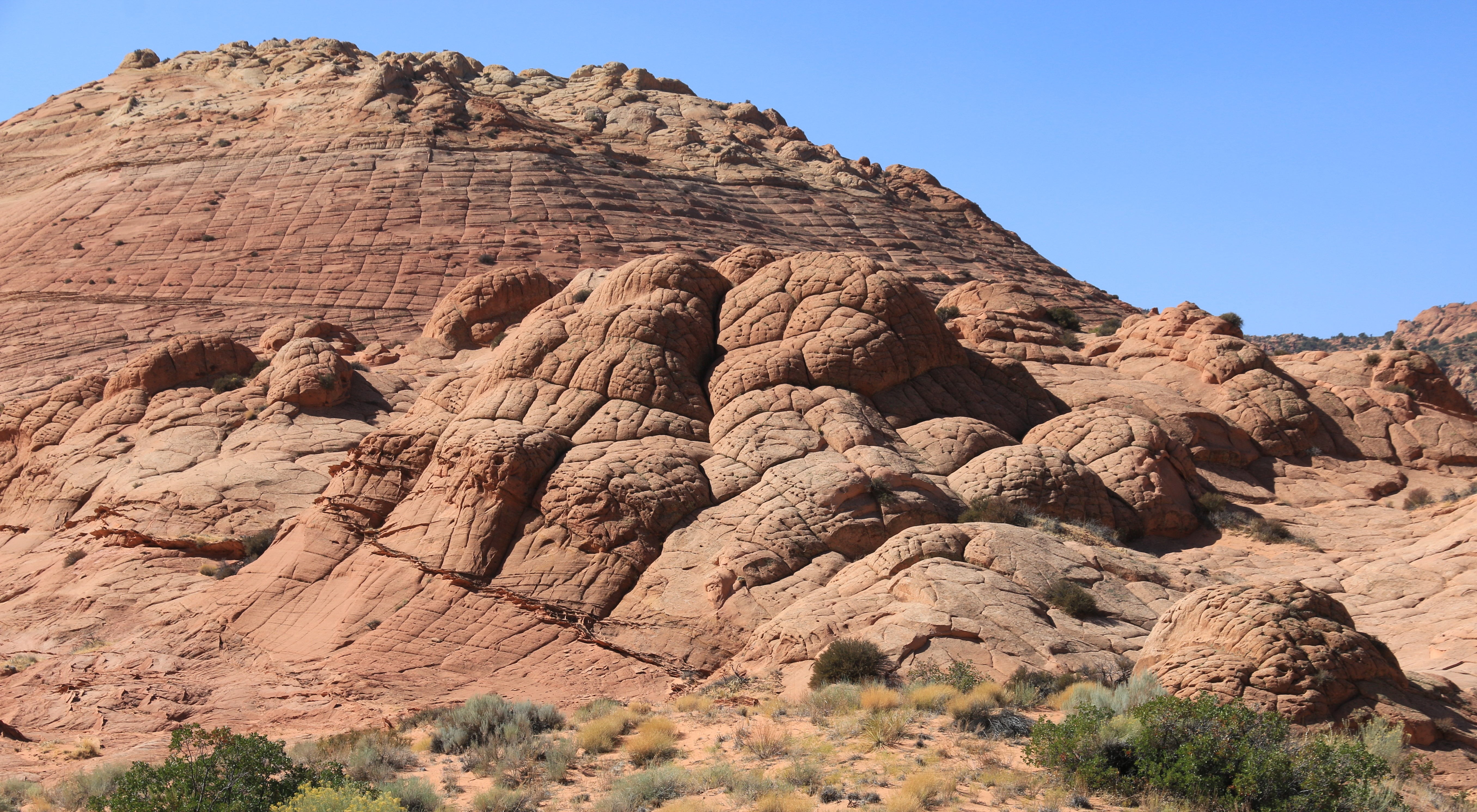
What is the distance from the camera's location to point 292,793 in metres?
8.69

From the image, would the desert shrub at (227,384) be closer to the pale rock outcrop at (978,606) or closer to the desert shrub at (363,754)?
the desert shrub at (363,754)

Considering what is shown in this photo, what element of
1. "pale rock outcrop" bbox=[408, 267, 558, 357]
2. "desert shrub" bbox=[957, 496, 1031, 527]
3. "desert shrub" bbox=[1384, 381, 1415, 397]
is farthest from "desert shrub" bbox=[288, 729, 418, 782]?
"desert shrub" bbox=[1384, 381, 1415, 397]

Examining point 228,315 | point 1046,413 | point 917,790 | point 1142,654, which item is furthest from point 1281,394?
point 228,315

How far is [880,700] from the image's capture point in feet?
34.8

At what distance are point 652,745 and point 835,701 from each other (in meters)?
1.95

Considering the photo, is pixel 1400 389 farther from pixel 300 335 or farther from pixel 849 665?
pixel 300 335

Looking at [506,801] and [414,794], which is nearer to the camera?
[506,801]

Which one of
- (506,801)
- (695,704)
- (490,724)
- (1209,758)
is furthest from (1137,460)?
(506,801)

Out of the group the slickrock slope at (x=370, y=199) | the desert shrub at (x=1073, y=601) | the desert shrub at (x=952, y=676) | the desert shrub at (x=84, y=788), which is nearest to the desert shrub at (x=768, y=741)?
the desert shrub at (x=952, y=676)

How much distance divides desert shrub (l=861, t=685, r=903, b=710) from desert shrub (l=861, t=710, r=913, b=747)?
1.00 ft

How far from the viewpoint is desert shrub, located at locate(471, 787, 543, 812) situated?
347 inches

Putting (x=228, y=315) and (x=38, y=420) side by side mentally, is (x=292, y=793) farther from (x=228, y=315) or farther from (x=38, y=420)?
(x=228, y=315)

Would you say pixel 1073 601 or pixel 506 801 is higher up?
pixel 1073 601

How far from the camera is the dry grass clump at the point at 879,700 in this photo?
34.7 feet
